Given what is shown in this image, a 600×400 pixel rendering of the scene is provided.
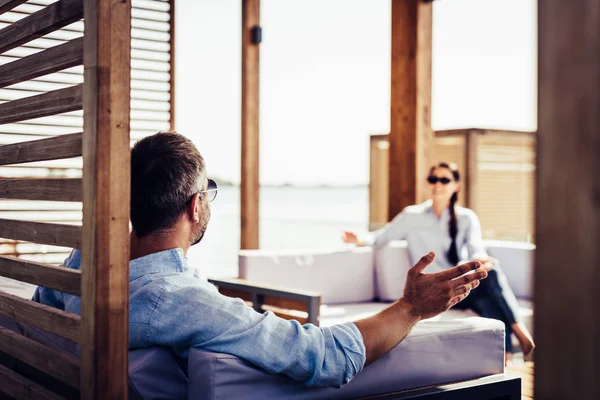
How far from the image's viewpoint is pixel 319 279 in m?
4.23

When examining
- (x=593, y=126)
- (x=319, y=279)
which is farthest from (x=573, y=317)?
(x=319, y=279)

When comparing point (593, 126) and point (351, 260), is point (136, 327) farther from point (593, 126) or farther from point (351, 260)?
point (351, 260)

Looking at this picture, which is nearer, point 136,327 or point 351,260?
point 136,327

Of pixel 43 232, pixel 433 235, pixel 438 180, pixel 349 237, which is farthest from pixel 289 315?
pixel 43 232

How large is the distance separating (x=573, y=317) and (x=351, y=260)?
367cm

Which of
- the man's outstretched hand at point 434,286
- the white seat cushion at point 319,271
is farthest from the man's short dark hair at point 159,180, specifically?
the white seat cushion at point 319,271

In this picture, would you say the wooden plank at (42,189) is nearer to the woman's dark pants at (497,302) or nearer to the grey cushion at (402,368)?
the grey cushion at (402,368)

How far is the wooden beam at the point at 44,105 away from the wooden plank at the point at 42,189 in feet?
0.49

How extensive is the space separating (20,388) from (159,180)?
62 cm

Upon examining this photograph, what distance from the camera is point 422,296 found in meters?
Result: 1.67

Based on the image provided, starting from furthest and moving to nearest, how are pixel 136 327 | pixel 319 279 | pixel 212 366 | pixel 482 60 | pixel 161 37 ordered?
pixel 482 60 → pixel 161 37 → pixel 319 279 → pixel 136 327 → pixel 212 366

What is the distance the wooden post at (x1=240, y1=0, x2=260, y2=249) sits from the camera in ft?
19.3

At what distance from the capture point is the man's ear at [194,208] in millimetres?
1754

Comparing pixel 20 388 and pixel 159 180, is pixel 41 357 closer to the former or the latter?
pixel 20 388
